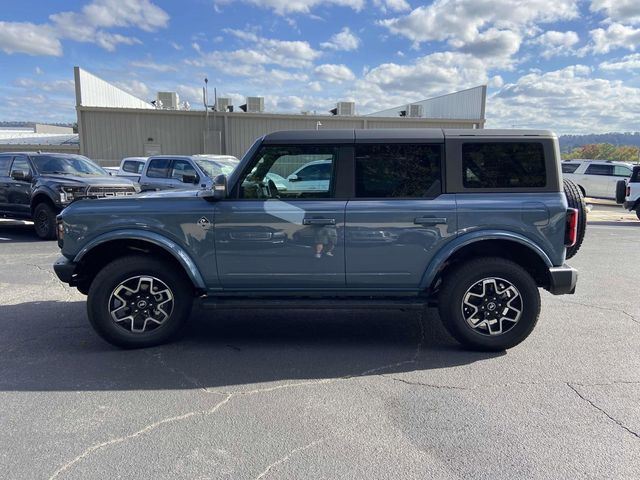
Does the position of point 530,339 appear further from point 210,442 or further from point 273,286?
point 210,442

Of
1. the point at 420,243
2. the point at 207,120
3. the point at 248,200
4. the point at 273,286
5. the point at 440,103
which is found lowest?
the point at 273,286

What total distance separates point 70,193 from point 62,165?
4.47 feet

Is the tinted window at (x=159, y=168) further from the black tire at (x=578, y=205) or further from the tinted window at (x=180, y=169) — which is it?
the black tire at (x=578, y=205)

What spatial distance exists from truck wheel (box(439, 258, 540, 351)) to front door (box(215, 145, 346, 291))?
3.28 ft

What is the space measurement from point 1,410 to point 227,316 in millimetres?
2263

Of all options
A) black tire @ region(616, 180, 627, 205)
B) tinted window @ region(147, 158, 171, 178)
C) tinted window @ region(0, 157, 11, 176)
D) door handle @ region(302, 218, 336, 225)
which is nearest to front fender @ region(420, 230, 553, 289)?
door handle @ region(302, 218, 336, 225)

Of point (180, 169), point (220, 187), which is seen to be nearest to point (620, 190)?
point (180, 169)

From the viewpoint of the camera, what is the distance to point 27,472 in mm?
2381

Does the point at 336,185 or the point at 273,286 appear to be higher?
the point at 336,185

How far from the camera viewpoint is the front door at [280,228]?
381 cm

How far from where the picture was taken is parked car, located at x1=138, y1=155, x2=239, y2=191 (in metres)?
11.0

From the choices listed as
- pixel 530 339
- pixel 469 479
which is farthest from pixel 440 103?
pixel 469 479

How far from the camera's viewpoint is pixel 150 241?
379cm

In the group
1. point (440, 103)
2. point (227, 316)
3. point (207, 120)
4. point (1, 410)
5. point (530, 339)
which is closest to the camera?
point (1, 410)
